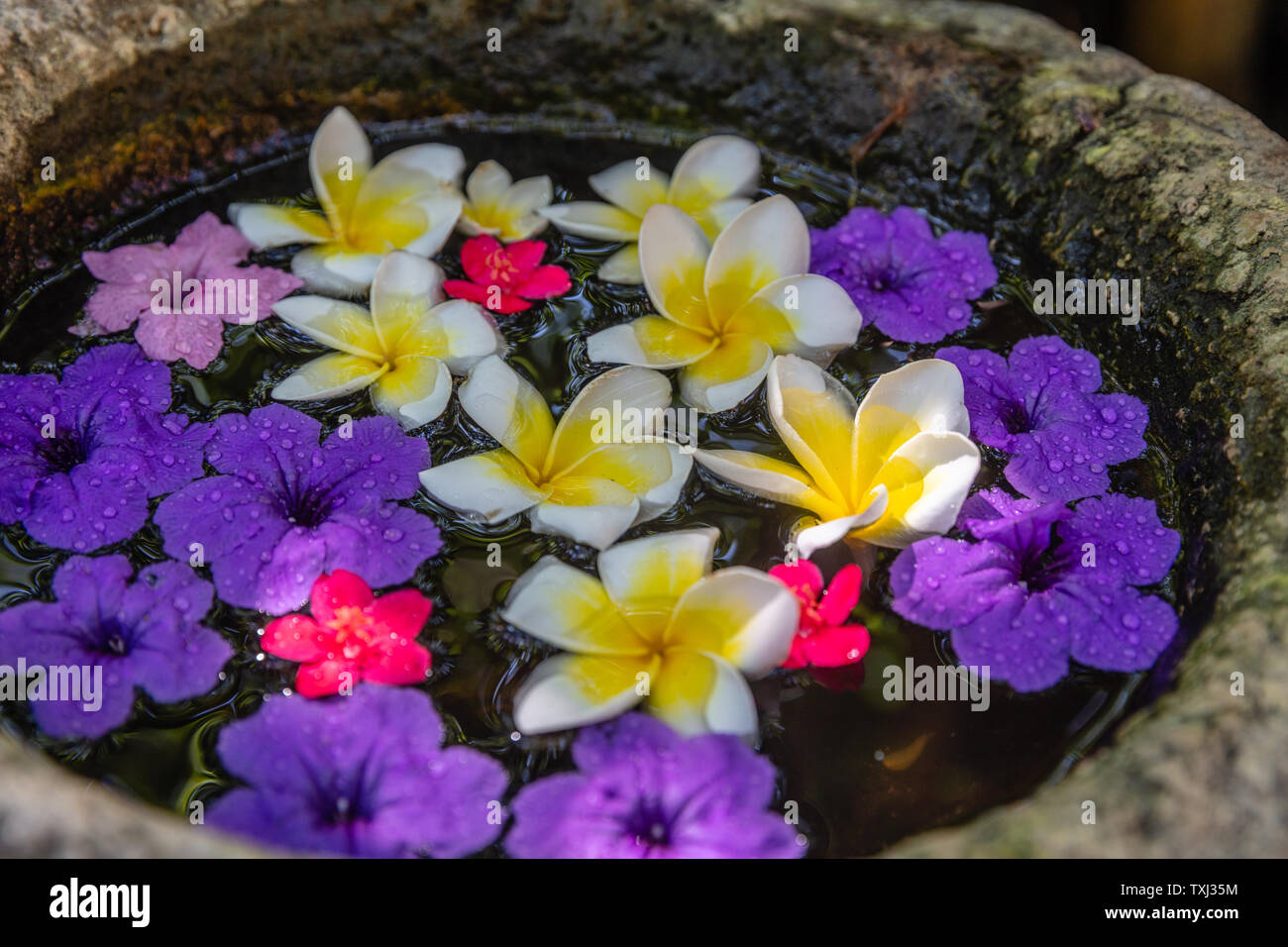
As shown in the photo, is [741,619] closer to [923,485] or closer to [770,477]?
[770,477]

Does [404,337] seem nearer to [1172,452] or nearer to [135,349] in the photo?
[135,349]

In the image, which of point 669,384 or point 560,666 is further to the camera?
point 669,384

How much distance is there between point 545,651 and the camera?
1888 millimetres

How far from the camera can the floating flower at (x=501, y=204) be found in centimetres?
259

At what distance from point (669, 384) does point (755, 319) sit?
9.2 inches

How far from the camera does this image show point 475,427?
7.26 ft

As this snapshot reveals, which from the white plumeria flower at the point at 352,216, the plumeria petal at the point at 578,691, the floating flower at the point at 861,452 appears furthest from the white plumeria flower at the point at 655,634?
the white plumeria flower at the point at 352,216

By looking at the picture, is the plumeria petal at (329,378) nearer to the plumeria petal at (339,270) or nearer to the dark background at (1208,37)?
the plumeria petal at (339,270)

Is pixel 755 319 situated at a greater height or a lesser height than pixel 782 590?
greater

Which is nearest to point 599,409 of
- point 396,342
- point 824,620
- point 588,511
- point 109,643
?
point 588,511

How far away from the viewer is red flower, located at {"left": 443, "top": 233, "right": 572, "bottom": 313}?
2.42 meters

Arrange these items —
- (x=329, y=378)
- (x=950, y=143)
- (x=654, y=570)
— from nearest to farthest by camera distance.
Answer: (x=654, y=570) < (x=329, y=378) < (x=950, y=143)

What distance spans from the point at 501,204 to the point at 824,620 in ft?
4.33

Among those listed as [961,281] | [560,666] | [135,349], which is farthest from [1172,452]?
[135,349]
